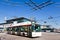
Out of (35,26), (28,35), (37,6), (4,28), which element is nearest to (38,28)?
(35,26)

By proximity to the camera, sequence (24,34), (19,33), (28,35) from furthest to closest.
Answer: (19,33), (24,34), (28,35)

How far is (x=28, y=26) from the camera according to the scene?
2917 cm

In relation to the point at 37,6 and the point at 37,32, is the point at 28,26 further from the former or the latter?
the point at 37,6

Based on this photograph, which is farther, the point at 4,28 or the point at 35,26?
the point at 4,28

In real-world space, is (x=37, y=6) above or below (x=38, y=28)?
above

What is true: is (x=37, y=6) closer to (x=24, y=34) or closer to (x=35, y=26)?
(x=35, y=26)

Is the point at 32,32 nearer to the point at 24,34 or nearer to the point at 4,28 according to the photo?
the point at 24,34

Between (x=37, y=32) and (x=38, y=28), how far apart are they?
3.43 ft

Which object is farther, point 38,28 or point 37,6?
point 38,28

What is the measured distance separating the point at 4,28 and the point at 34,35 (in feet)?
159

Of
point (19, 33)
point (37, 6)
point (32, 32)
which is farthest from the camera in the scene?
point (19, 33)

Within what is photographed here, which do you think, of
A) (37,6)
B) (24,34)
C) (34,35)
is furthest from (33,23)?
(37,6)

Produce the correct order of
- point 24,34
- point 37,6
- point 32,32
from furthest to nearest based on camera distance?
1. point 24,34
2. point 32,32
3. point 37,6

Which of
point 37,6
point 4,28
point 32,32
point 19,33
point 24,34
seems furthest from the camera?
point 4,28
